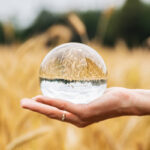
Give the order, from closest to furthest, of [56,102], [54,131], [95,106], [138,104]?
[56,102]
[95,106]
[138,104]
[54,131]

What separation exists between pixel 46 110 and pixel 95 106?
0.54ft

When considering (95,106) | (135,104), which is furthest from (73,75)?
(135,104)

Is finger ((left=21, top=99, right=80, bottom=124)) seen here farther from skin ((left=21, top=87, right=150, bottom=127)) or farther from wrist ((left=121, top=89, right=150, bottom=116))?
wrist ((left=121, top=89, right=150, bottom=116))

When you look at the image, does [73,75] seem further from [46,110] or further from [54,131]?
[54,131]

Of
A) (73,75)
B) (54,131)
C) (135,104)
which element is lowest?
(54,131)

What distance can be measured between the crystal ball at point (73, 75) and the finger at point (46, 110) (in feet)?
0.18

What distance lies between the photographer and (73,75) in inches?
43.9

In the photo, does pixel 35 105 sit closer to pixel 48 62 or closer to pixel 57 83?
pixel 57 83

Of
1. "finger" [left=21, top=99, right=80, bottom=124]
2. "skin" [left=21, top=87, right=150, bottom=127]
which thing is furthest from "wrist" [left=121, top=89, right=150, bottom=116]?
"finger" [left=21, top=99, right=80, bottom=124]

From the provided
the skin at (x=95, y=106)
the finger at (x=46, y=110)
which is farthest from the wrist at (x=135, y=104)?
the finger at (x=46, y=110)

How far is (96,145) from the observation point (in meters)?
1.39

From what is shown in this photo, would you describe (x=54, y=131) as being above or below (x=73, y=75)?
below

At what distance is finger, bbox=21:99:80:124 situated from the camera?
Answer: 3.13 feet

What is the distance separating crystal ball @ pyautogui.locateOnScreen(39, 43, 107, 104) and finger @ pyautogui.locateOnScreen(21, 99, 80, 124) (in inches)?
2.2
